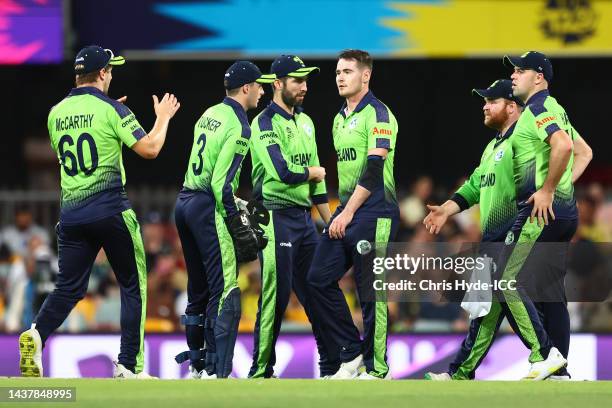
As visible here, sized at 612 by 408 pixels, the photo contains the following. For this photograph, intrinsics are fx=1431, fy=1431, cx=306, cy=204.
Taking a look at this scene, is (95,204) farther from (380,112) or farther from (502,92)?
(502,92)

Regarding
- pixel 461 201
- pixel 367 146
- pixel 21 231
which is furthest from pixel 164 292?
pixel 367 146

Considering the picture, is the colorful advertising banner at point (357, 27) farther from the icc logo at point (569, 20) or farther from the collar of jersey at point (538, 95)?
Result: the collar of jersey at point (538, 95)

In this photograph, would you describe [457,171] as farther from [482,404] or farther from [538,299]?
[482,404]

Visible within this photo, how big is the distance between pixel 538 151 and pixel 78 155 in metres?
2.89

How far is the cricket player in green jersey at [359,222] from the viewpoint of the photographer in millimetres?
9258

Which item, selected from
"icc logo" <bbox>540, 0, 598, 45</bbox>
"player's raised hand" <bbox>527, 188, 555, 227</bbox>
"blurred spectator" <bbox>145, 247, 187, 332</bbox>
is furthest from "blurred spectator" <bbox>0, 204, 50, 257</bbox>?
"player's raised hand" <bbox>527, 188, 555, 227</bbox>

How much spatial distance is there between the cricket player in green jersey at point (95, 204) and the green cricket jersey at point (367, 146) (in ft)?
3.90

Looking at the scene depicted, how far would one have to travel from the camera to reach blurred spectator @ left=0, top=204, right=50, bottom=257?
15.4 m

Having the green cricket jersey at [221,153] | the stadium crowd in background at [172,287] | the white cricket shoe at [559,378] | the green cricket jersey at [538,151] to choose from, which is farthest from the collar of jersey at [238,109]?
the stadium crowd in background at [172,287]

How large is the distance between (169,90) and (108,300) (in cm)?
416

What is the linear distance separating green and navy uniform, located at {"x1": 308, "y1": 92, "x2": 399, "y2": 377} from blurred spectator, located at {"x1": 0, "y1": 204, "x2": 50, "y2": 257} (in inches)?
254

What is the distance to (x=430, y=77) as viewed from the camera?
17.5 metres

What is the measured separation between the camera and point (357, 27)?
14.7 metres

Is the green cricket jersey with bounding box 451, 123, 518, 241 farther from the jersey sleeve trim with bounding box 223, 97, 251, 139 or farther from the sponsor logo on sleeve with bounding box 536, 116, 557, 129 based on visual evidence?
the jersey sleeve trim with bounding box 223, 97, 251, 139
